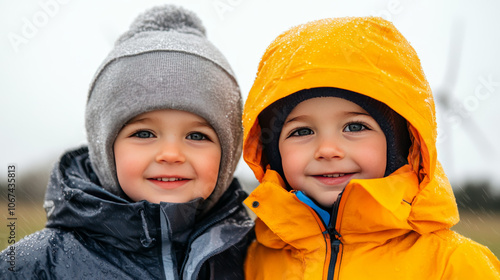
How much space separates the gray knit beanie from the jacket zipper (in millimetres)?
708

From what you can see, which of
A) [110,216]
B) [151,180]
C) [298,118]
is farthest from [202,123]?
[110,216]

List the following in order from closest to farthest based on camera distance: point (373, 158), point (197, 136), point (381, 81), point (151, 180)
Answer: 1. point (381, 81)
2. point (373, 158)
3. point (151, 180)
4. point (197, 136)

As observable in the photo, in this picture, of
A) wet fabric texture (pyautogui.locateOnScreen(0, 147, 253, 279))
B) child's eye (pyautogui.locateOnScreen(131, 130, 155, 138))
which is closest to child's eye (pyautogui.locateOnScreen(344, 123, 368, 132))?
wet fabric texture (pyautogui.locateOnScreen(0, 147, 253, 279))

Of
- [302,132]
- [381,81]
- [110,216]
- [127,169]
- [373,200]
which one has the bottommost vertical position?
[110,216]

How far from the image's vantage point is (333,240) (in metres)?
2.21

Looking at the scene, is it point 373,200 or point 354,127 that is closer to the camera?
point 373,200

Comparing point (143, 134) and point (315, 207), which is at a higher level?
point (143, 134)

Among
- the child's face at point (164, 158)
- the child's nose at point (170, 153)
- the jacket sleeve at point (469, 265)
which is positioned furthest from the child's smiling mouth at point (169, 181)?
the jacket sleeve at point (469, 265)

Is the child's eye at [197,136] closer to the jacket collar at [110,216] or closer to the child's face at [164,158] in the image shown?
the child's face at [164,158]

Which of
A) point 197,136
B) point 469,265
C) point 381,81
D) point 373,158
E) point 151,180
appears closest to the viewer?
point 469,265

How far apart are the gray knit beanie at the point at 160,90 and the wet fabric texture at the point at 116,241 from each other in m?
0.24

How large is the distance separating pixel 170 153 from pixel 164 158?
40 millimetres

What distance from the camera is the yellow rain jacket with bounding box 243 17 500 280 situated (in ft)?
6.78

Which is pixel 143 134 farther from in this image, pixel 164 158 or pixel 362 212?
pixel 362 212
